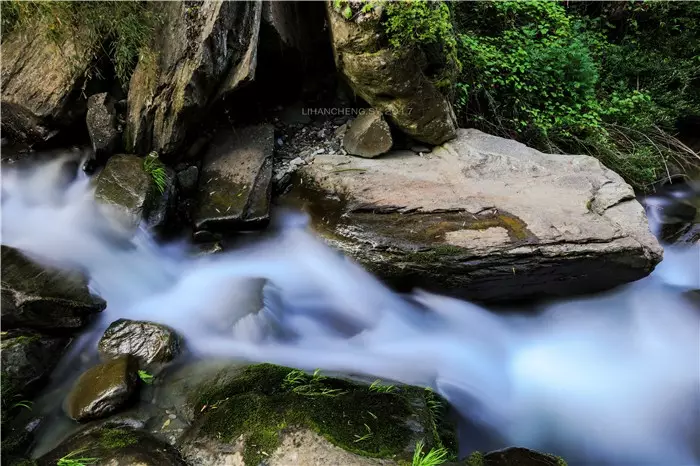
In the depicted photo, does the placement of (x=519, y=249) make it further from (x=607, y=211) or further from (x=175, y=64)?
(x=175, y=64)

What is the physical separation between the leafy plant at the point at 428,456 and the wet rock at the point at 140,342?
79.3 inches

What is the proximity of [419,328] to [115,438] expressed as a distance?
8.38 ft

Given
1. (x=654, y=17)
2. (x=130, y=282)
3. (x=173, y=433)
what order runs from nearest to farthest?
A: 1. (x=173, y=433)
2. (x=130, y=282)
3. (x=654, y=17)

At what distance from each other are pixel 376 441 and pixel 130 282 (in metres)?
2.87

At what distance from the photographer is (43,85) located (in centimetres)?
465

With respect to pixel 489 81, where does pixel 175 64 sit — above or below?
above

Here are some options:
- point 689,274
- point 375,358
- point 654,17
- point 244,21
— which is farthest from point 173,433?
point 654,17

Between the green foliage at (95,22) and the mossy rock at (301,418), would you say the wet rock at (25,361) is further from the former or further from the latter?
the green foliage at (95,22)

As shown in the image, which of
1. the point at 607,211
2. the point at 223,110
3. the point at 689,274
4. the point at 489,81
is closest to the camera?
the point at 607,211

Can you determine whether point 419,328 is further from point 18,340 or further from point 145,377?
point 18,340

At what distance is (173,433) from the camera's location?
9.39 ft

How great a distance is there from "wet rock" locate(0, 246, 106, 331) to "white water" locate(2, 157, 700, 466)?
7.2 inches

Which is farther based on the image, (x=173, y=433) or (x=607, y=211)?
(x=607, y=211)

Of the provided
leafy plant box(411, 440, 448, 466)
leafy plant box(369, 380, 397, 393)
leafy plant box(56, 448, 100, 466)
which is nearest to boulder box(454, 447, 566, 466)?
leafy plant box(411, 440, 448, 466)
